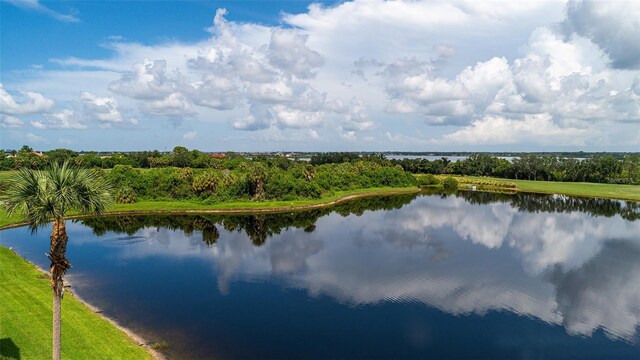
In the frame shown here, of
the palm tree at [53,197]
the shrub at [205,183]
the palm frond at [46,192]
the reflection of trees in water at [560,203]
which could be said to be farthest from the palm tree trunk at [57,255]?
the reflection of trees in water at [560,203]

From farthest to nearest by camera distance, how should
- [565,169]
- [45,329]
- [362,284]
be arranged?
[565,169], [362,284], [45,329]

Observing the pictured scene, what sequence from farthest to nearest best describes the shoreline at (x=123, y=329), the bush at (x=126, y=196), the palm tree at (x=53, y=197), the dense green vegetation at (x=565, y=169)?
the dense green vegetation at (x=565, y=169)
the bush at (x=126, y=196)
the shoreline at (x=123, y=329)
the palm tree at (x=53, y=197)

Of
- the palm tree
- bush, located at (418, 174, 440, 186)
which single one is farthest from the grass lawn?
the palm tree

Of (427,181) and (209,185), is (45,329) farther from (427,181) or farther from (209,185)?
(427,181)

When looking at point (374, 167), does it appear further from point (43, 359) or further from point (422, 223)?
point (43, 359)

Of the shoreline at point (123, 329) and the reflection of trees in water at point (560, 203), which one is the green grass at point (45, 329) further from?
the reflection of trees in water at point (560, 203)

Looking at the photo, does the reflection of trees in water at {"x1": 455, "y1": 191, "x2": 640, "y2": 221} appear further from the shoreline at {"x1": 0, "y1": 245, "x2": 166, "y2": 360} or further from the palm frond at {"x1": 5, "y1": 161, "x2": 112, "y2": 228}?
the palm frond at {"x1": 5, "y1": 161, "x2": 112, "y2": 228}

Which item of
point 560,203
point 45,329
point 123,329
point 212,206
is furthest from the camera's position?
point 560,203

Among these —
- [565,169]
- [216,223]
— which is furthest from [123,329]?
[565,169]
